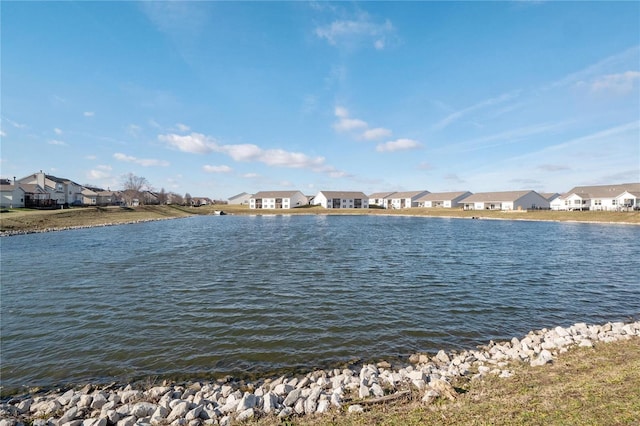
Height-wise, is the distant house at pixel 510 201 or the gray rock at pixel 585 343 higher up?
the distant house at pixel 510 201

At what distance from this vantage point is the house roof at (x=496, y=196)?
275ft

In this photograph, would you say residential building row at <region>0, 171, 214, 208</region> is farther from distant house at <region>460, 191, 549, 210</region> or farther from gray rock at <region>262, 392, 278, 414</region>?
distant house at <region>460, 191, 549, 210</region>

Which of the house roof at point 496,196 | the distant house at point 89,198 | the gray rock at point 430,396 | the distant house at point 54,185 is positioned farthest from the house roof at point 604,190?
the distant house at point 89,198

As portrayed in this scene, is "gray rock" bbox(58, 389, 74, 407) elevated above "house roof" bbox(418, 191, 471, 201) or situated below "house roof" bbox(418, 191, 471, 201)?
below

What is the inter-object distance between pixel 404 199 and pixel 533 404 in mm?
114899

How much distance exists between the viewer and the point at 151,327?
10.2 m

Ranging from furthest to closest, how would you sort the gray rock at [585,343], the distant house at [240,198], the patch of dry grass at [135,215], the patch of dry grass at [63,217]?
the distant house at [240,198] < the patch of dry grass at [135,215] < the patch of dry grass at [63,217] < the gray rock at [585,343]

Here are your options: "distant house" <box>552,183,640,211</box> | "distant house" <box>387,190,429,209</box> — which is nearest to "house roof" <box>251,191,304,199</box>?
"distant house" <box>387,190,429,209</box>

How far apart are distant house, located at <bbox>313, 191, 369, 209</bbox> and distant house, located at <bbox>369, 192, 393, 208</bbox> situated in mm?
13762

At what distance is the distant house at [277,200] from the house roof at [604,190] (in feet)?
266

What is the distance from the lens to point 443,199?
104000 millimetres

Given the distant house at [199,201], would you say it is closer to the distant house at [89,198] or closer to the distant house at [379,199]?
the distant house at [89,198]

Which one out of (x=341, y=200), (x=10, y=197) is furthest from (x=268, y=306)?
(x=341, y=200)

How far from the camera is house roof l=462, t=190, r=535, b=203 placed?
83875 millimetres
